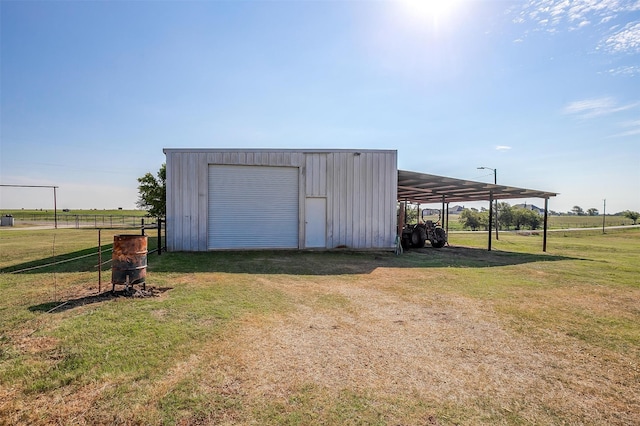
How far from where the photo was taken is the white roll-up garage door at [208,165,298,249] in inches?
465

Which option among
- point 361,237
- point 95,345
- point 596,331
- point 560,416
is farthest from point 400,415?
point 361,237

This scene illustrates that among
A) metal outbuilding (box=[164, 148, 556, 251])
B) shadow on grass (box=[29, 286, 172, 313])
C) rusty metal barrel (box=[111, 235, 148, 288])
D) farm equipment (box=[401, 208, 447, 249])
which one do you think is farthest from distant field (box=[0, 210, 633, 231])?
rusty metal barrel (box=[111, 235, 148, 288])

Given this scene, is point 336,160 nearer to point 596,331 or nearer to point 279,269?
point 279,269

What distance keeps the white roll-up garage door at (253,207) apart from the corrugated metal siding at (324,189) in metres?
0.26

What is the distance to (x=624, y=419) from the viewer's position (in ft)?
7.83

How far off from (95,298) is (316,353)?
13.9ft

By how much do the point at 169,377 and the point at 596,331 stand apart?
5.33 metres

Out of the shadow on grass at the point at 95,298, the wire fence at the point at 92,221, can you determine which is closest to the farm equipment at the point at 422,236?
A: the shadow on grass at the point at 95,298

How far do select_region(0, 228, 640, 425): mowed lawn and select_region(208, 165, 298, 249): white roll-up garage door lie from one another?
16.9 feet

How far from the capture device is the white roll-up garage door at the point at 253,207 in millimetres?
11812

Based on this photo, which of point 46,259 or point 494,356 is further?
point 46,259

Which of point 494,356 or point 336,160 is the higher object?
point 336,160

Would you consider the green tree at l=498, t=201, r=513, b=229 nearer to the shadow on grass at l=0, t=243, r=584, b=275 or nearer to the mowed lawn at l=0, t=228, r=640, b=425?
the shadow on grass at l=0, t=243, r=584, b=275

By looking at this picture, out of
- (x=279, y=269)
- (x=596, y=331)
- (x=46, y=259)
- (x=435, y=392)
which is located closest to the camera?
(x=435, y=392)
